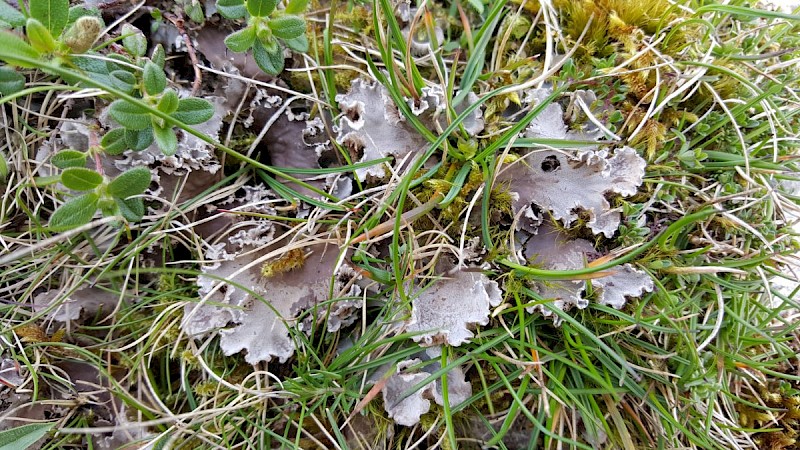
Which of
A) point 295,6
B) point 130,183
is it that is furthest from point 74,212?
point 295,6

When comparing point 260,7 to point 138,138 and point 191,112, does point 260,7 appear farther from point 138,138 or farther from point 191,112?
point 138,138

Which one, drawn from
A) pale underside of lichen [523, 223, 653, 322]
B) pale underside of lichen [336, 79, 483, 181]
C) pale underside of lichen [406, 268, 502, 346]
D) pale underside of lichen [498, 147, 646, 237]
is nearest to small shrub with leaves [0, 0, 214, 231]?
pale underside of lichen [336, 79, 483, 181]

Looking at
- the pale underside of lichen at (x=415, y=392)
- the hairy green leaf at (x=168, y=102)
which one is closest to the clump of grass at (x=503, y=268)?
the pale underside of lichen at (x=415, y=392)

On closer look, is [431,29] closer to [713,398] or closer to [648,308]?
[648,308]

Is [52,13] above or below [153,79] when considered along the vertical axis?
above

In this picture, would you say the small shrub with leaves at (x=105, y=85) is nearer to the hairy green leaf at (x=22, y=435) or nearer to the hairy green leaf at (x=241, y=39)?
the hairy green leaf at (x=241, y=39)

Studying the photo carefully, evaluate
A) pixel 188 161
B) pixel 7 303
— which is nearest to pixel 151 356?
pixel 7 303
